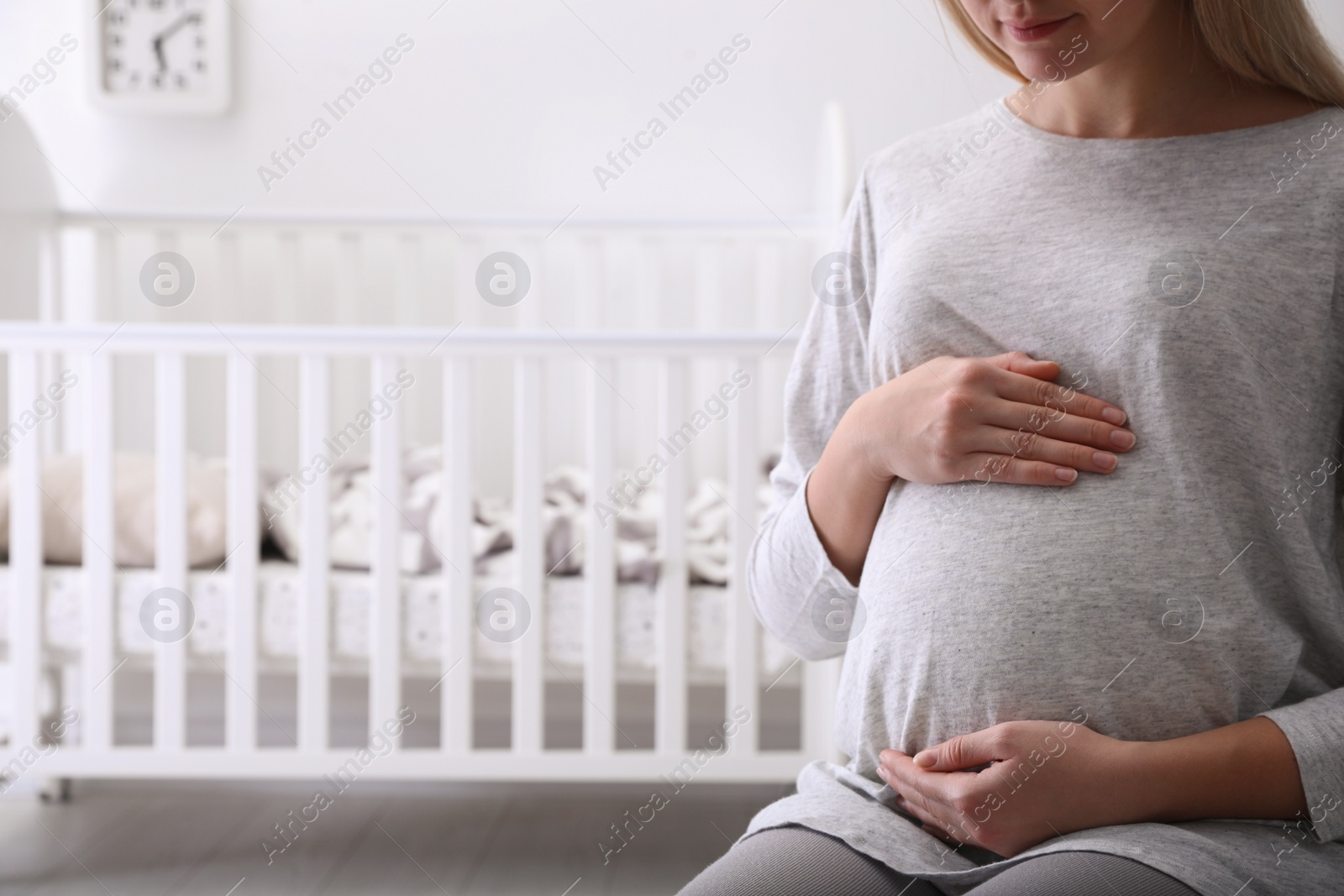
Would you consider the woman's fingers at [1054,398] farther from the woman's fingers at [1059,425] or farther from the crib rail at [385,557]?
the crib rail at [385,557]

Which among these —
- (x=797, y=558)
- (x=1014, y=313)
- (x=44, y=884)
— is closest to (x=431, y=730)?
(x=44, y=884)

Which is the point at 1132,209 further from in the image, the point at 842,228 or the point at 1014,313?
the point at 842,228

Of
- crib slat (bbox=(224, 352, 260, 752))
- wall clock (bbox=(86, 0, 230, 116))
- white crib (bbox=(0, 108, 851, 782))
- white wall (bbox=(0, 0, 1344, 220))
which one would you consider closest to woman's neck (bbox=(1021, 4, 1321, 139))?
white crib (bbox=(0, 108, 851, 782))

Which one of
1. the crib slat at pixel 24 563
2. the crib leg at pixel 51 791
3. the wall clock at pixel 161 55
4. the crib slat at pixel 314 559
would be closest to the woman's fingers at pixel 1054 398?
the crib slat at pixel 314 559

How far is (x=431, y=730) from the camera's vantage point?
173cm

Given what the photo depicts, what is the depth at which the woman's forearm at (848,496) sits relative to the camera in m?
0.54

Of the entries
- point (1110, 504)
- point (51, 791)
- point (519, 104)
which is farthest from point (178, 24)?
point (1110, 504)

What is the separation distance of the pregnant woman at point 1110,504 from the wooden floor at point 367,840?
0.89 m

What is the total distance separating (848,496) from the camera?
1.81ft

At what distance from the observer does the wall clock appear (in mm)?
1879

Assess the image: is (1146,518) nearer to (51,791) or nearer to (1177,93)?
(1177,93)

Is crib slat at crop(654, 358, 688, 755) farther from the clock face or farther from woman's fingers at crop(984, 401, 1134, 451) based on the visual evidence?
the clock face

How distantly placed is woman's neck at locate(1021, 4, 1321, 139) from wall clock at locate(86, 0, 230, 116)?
179 centimetres

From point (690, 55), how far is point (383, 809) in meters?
1.42
